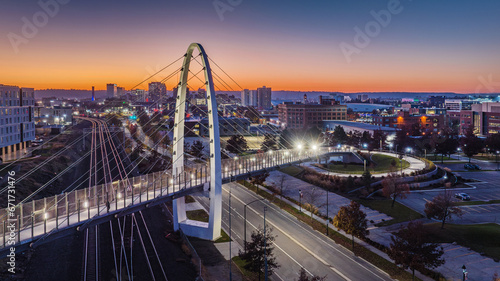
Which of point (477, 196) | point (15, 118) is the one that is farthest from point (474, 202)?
point (15, 118)

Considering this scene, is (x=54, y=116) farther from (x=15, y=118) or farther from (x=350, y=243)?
(x=350, y=243)

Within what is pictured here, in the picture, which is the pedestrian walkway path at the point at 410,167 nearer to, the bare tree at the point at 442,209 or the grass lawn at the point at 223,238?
the bare tree at the point at 442,209

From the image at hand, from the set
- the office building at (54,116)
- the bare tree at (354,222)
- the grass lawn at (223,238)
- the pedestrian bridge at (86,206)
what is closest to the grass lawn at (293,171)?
the pedestrian bridge at (86,206)

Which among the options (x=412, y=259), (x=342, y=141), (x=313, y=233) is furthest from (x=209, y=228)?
(x=342, y=141)

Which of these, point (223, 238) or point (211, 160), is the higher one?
point (211, 160)

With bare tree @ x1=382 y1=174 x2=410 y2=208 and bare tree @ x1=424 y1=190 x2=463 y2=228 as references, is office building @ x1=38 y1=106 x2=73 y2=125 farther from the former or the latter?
bare tree @ x1=424 y1=190 x2=463 y2=228

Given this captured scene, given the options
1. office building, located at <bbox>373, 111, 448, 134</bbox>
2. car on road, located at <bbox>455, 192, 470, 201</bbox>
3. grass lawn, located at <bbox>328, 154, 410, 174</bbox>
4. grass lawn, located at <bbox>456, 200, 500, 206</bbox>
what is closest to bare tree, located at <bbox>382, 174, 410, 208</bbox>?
grass lawn, located at <bbox>456, 200, 500, 206</bbox>
